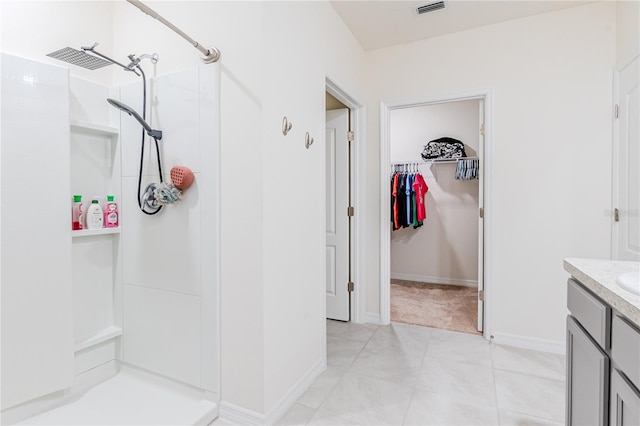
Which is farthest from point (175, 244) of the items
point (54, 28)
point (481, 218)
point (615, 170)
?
point (615, 170)

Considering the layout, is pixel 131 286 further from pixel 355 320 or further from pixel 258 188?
pixel 355 320

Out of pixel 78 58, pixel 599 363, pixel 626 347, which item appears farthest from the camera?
pixel 78 58

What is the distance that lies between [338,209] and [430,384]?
165 cm

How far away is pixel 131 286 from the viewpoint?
208 cm

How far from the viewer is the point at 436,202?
15.3 feet

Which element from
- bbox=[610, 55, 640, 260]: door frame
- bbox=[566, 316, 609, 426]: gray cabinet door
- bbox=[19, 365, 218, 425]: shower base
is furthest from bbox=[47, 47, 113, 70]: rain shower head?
bbox=[610, 55, 640, 260]: door frame

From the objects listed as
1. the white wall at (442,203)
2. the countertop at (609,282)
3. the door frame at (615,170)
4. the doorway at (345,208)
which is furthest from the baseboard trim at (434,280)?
the countertop at (609,282)

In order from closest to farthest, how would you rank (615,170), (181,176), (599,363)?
(599,363)
(181,176)
(615,170)

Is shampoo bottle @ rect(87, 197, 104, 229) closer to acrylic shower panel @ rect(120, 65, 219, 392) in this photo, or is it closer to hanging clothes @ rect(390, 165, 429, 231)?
acrylic shower panel @ rect(120, 65, 219, 392)

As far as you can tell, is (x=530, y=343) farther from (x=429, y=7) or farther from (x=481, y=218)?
(x=429, y=7)

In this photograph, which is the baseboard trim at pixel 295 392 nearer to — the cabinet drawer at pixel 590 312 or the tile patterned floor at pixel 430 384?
the tile patterned floor at pixel 430 384

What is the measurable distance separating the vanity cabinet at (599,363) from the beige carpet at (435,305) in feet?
5.97

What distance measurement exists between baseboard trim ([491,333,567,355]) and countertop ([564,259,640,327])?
5.25ft

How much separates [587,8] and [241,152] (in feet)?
9.08
